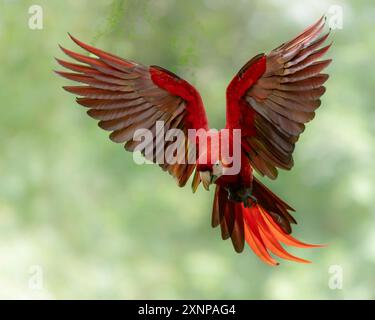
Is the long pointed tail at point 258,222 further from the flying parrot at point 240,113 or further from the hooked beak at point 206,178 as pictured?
the hooked beak at point 206,178

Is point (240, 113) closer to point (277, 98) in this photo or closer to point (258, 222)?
point (277, 98)

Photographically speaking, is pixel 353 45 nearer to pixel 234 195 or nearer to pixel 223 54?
pixel 223 54

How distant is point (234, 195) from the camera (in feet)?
3.31

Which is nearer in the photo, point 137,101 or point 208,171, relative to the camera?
point 208,171

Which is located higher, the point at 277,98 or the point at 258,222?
the point at 277,98

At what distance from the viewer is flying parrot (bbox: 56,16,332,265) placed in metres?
0.91

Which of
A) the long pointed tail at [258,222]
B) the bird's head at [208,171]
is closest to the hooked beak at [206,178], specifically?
the bird's head at [208,171]

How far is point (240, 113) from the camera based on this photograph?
0.97m

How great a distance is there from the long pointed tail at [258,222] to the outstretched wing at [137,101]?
0.07 metres

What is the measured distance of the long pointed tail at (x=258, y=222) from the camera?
1032 millimetres

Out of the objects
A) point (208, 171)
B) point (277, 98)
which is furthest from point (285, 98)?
point (208, 171)

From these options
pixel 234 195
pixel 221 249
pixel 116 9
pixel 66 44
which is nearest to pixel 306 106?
pixel 234 195

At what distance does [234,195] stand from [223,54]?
0.33 meters

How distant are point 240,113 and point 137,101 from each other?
16 centimetres
